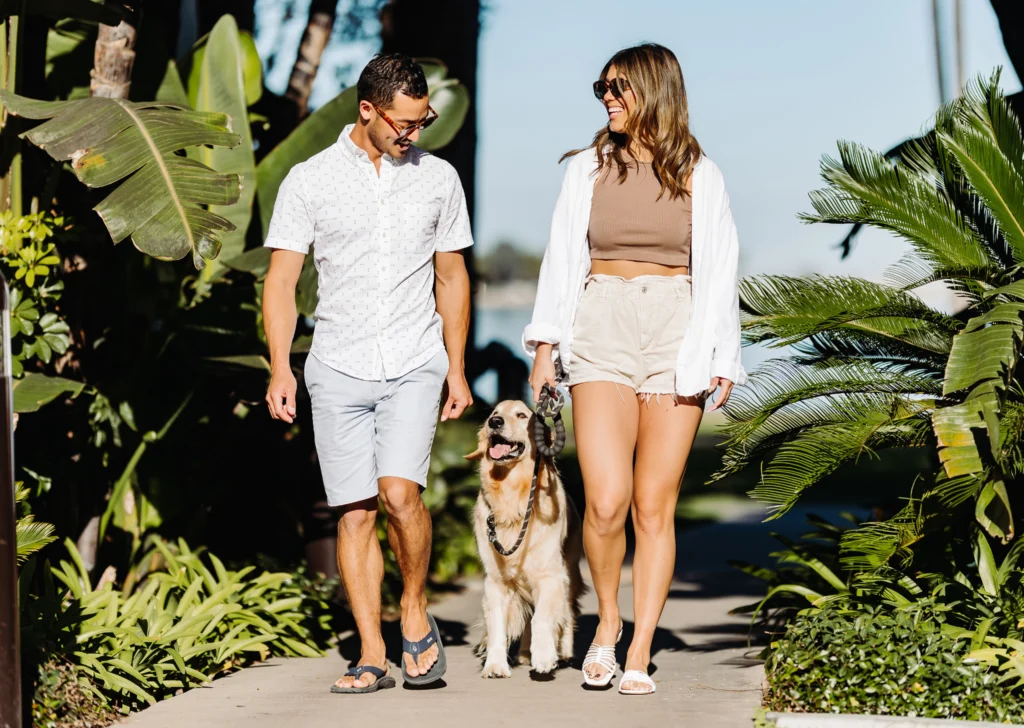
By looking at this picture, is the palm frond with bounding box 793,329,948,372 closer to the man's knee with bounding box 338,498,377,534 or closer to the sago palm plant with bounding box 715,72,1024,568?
Answer: the sago palm plant with bounding box 715,72,1024,568

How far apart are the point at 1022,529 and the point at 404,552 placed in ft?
8.93

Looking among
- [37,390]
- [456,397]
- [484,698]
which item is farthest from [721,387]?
[37,390]

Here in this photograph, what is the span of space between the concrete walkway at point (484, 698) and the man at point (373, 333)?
262 millimetres

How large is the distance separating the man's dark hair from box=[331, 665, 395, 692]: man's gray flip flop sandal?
2.25 metres

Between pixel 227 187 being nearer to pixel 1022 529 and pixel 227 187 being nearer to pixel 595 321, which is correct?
pixel 595 321

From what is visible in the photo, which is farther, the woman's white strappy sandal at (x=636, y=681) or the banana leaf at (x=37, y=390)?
the banana leaf at (x=37, y=390)

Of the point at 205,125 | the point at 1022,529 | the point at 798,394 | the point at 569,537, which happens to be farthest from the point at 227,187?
the point at 1022,529

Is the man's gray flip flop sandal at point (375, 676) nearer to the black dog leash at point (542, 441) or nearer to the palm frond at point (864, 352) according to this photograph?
the black dog leash at point (542, 441)

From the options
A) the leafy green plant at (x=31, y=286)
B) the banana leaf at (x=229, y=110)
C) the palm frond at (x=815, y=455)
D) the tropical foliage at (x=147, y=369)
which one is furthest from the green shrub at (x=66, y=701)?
the banana leaf at (x=229, y=110)

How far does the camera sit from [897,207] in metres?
5.79

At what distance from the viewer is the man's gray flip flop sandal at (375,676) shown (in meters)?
5.10

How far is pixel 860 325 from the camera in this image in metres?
5.80

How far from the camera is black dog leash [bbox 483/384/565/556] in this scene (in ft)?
16.6

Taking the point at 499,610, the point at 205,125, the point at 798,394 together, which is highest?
the point at 205,125
